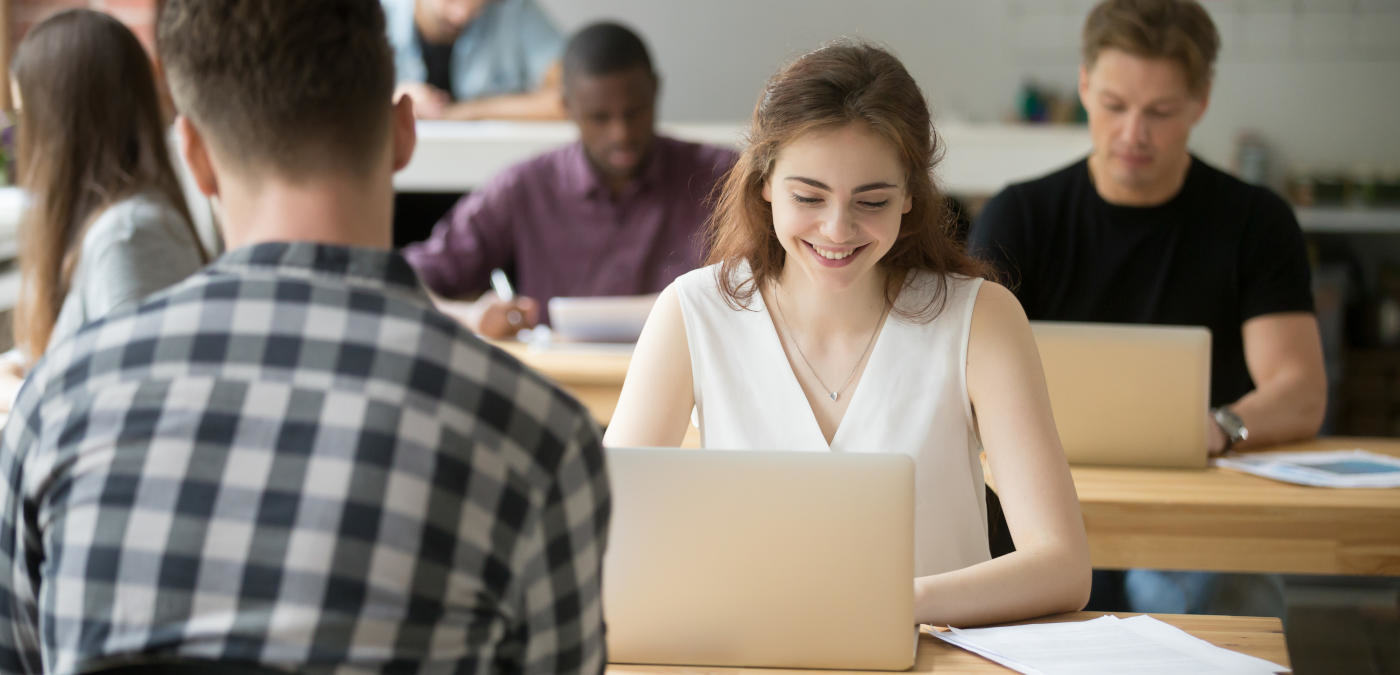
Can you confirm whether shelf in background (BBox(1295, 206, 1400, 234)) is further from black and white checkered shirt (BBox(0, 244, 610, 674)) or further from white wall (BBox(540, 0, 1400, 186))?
black and white checkered shirt (BBox(0, 244, 610, 674))

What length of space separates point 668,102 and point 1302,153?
8.19 ft

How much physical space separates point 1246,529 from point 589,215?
2038mm

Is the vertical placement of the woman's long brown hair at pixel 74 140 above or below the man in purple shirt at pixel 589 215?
above

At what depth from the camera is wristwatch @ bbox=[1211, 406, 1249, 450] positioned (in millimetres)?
2084

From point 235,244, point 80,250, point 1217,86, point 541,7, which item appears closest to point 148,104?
point 80,250

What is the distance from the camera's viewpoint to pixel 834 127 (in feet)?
5.03

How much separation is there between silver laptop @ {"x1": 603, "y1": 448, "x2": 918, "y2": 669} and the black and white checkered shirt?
379mm

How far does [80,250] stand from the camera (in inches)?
84.2

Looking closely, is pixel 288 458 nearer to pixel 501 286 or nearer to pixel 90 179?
pixel 90 179

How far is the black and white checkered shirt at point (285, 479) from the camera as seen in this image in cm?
72

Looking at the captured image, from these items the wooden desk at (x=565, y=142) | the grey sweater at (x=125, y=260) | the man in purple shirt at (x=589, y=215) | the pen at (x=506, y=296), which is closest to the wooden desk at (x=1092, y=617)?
the grey sweater at (x=125, y=260)

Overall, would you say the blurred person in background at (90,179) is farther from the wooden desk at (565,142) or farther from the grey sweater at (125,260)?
Answer: the wooden desk at (565,142)

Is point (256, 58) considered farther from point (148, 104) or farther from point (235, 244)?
point (148, 104)

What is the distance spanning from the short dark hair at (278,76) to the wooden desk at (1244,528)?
4.23ft
